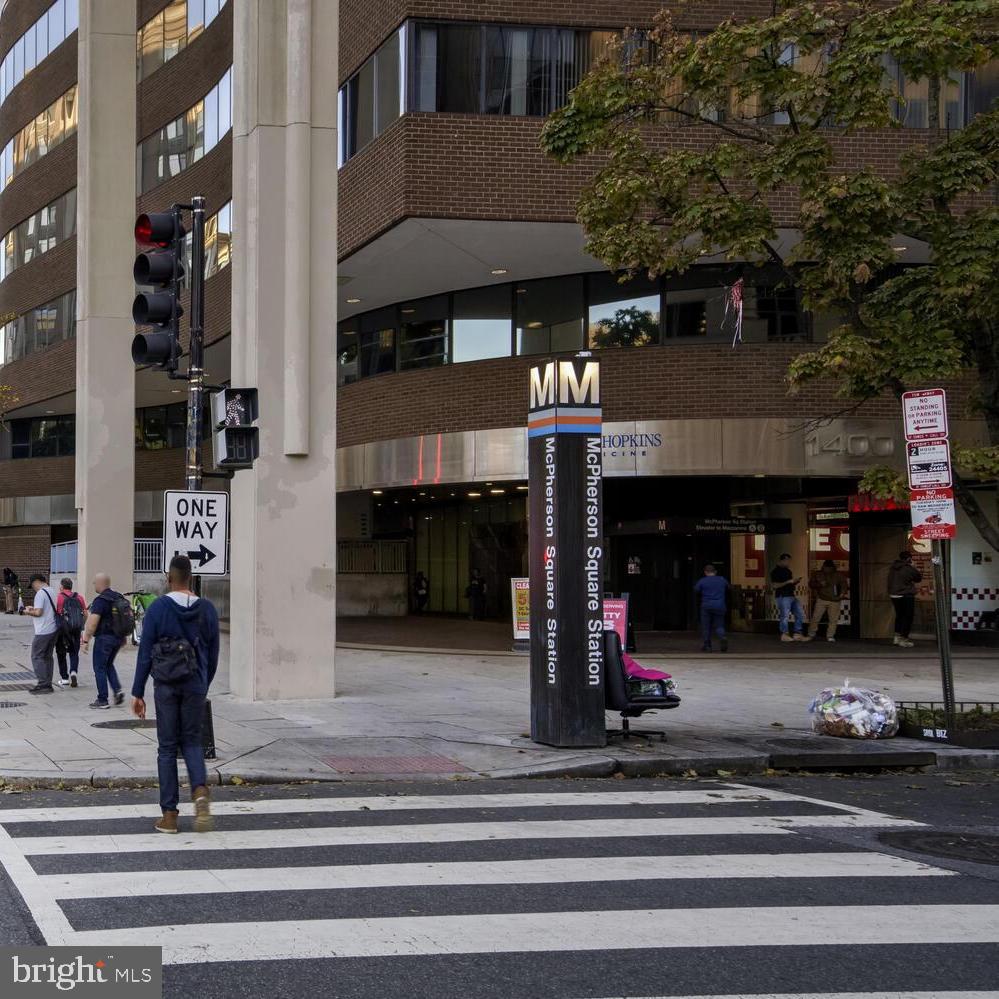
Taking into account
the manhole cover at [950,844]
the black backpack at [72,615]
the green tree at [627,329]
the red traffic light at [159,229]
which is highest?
the green tree at [627,329]

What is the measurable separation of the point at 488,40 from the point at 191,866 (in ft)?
62.7

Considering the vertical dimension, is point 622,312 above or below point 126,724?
above

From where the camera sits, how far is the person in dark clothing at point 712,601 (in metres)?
23.6

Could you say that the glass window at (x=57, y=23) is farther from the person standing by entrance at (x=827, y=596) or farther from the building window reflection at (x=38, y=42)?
the person standing by entrance at (x=827, y=596)

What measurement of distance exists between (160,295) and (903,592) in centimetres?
1714

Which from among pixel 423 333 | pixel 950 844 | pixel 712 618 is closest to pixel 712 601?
pixel 712 618

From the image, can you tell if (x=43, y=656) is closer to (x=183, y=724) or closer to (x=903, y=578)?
(x=183, y=724)

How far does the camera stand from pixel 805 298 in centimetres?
1483

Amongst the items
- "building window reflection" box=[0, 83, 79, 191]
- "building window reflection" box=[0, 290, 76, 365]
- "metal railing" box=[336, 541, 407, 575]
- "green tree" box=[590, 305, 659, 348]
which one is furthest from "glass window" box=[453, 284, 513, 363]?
"building window reflection" box=[0, 83, 79, 191]

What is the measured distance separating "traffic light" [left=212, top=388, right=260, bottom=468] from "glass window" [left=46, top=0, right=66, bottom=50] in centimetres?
3677

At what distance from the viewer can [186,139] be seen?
1391 inches

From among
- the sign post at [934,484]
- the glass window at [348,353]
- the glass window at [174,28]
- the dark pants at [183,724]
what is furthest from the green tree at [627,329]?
the dark pants at [183,724]

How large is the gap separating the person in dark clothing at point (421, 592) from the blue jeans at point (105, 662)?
73.8ft

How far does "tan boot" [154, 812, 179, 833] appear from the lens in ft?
28.3
